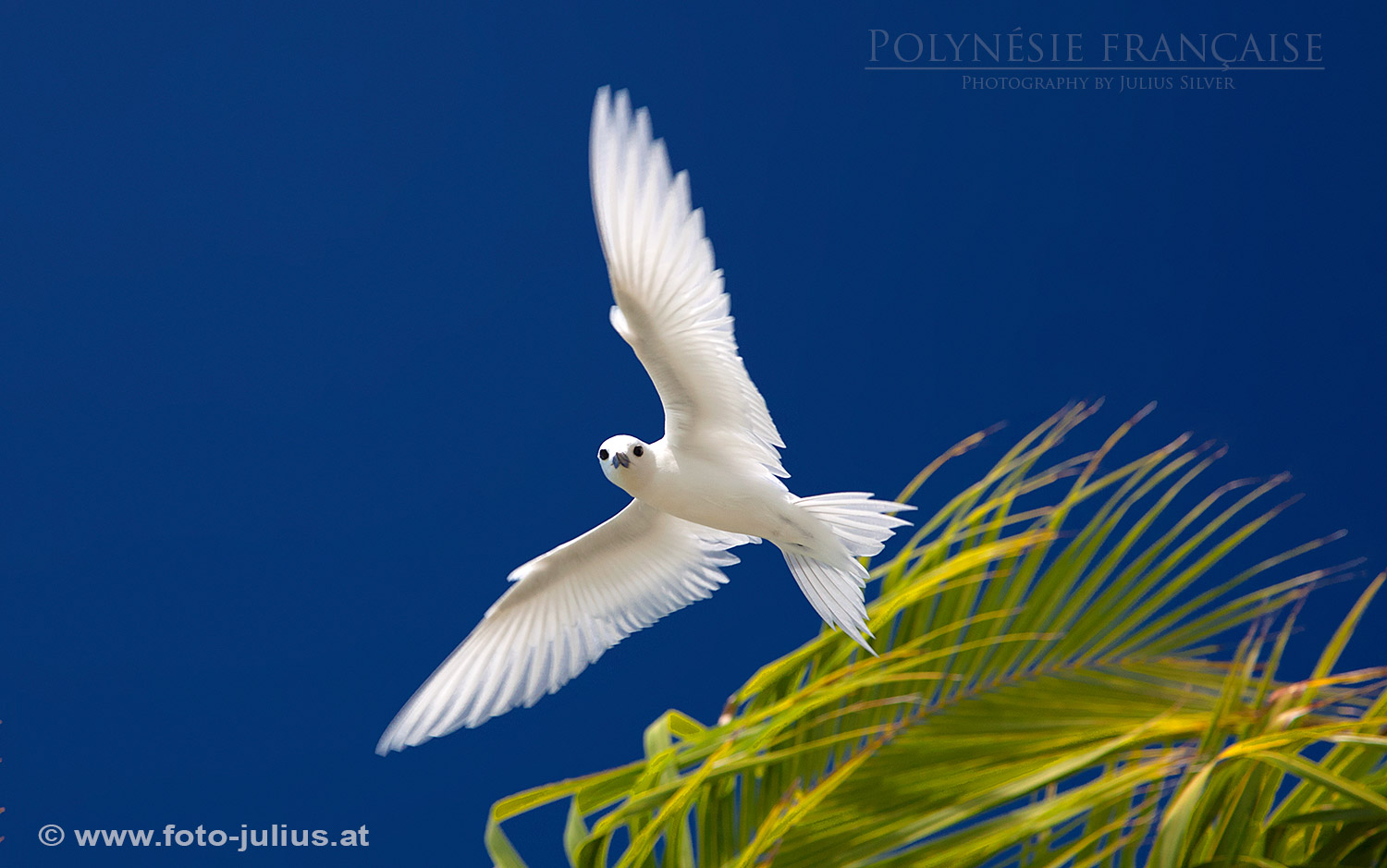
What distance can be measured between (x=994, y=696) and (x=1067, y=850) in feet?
0.74

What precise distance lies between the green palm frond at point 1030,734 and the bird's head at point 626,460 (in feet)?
0.77

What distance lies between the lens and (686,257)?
3.30 feet

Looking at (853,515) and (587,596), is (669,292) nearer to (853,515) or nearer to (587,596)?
(853,515)

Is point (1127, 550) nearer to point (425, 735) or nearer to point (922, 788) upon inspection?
point (922, 788)

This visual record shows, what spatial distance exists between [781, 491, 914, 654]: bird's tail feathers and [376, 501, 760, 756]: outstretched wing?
21 cm

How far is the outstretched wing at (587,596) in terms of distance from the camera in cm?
133

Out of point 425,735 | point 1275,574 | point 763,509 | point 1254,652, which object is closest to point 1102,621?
point 1254,652

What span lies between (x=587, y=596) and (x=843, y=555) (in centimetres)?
38

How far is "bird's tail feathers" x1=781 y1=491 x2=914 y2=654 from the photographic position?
1114 millimetres

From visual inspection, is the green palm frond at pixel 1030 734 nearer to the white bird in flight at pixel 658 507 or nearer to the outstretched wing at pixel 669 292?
the white bird in flight at pixel 658 507

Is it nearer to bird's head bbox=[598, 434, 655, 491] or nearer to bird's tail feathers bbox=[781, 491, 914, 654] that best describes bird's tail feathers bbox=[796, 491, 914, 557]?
bird's tail feathers bbox=[781, 491, 914, 654]

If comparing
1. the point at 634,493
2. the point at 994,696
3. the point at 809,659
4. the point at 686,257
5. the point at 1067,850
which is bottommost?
the point at 1067,850

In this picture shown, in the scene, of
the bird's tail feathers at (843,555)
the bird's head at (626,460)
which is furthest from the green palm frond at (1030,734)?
the bird's head at (626,460)

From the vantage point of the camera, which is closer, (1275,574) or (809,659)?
(809,659)
